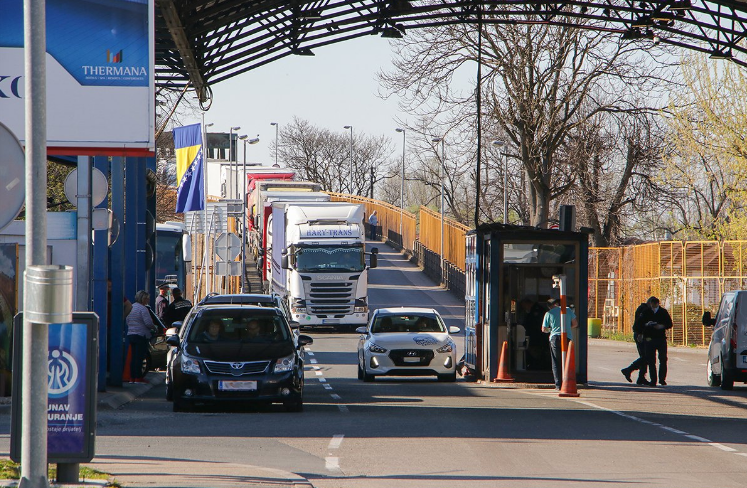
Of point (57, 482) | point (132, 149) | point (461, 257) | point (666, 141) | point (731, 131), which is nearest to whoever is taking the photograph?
point (57, 482)

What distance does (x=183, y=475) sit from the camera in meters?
9.41

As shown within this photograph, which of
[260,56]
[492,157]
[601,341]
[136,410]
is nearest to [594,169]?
[492,157]

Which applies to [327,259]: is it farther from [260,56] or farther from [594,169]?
[594,169]

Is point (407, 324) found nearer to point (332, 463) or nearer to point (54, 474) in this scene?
point (332, 463)

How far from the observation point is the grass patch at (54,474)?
29.1 feet

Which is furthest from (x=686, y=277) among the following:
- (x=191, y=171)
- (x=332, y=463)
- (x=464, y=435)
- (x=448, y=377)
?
(x=332, y=463)

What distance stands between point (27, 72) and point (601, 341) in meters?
34.9

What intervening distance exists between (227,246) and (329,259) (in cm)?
470

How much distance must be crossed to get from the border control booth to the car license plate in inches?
254

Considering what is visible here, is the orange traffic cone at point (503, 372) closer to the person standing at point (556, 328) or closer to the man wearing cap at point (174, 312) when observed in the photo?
the person standing at point (556, 328)

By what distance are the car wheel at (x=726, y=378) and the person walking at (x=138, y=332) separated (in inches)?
420

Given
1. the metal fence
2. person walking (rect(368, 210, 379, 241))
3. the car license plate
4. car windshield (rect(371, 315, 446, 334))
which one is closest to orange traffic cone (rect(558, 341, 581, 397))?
car windshield (rect(371, 315, 446, 334))

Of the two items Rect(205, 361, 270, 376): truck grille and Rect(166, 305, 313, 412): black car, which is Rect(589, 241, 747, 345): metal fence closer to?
Rect(166, 305, 313, 412): black car

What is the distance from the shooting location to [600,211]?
2042 inches
